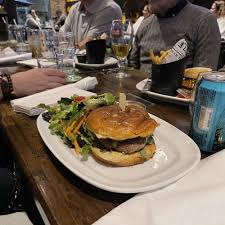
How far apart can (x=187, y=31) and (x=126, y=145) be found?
5.66 feet

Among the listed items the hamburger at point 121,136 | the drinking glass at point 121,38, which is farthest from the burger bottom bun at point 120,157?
the drinking glass at point 121,38

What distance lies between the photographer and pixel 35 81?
47.1 inches

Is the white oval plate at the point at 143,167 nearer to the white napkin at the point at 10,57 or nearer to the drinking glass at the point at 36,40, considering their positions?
the drinking glass at the point at 36,40

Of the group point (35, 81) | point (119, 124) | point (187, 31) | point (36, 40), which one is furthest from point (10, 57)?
point (119, 124)

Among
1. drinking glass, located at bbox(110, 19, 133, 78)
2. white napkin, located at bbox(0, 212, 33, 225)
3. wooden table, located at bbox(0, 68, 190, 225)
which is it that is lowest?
white napkin, located at bbox(0, 212, 33, 225)

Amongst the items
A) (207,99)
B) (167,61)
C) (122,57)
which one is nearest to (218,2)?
(122,57)

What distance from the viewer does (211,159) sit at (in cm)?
62

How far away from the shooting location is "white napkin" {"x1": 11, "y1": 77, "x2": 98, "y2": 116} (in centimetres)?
96

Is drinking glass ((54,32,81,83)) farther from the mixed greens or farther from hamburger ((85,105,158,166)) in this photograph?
hamburger ((85,105,158,166))

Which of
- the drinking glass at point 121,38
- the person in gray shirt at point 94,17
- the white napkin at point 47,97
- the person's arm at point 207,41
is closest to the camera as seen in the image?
the white napkin at point 47,97

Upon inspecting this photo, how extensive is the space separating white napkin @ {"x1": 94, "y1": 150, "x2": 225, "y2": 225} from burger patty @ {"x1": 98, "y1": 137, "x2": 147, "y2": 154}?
0.12m

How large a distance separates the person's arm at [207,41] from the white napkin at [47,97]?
117cm

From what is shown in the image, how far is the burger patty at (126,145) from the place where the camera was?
2.06 ft

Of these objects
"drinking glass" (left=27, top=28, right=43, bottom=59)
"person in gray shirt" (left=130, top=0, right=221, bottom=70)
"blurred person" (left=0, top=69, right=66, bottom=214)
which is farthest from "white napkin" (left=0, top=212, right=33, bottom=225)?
"person in gray shirt" (left=130, top=0, right=221, bottom=70)
